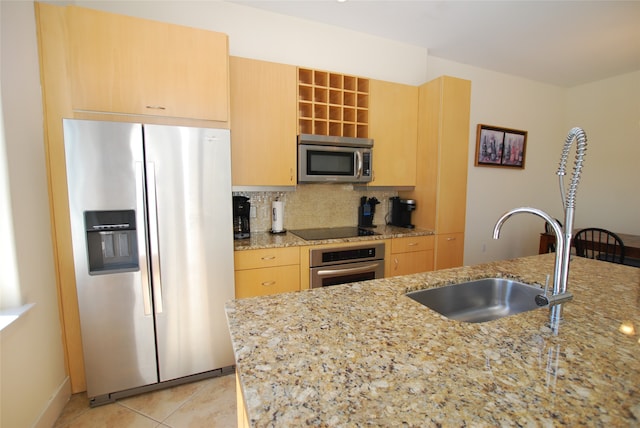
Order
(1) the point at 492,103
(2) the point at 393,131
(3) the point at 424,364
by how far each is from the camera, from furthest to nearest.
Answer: (1) the point at 492,103 < (2) the point at 393,131 < (3) the point at 424,364

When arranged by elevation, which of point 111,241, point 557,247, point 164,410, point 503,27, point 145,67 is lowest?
point 164,410

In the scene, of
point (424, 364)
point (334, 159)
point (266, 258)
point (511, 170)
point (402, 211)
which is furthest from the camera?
point (511, 170)

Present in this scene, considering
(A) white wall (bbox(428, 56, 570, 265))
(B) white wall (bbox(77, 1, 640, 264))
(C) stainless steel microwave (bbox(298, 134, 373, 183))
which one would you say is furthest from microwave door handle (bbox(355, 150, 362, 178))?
(A) white wall (bbox(428, 56, 570, 265))

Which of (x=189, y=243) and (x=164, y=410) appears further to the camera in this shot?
(x=189, y=243)

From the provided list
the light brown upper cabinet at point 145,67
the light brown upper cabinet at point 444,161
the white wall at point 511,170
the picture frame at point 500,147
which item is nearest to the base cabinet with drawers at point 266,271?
the light brown upper cabinet at point 145,67

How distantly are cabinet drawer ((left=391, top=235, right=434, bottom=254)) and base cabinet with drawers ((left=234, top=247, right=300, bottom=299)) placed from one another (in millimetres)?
931

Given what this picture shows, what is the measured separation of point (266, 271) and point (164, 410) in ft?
3.37

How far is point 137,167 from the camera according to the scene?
1674mm

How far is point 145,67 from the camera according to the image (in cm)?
179

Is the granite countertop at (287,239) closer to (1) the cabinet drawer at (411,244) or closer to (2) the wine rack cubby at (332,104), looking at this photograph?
(1) the cabinet drawer at (411,244)

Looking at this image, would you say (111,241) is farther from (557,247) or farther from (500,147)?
(500,147)

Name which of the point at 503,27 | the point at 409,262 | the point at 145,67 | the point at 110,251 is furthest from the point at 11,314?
the point at 503,27

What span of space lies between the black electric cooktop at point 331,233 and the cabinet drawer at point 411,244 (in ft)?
0.69

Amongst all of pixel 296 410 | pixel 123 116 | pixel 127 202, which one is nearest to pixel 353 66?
pixel 123 116
